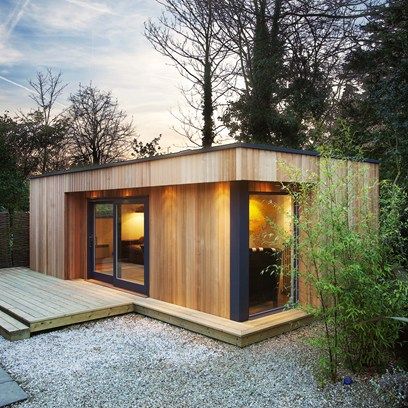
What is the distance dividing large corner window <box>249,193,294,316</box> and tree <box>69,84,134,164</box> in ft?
43.0

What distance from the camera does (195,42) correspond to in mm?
13234

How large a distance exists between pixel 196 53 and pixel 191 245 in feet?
32.3

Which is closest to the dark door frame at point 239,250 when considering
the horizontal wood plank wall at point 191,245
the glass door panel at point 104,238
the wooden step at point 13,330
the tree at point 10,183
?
the horizontal wood plank wall at point 191,245

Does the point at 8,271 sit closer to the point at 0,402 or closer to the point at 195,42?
the point at 0,402

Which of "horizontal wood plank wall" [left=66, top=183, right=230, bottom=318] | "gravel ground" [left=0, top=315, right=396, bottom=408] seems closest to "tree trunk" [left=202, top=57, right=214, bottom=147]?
"horizontal wood plank wall" [left=66, top=183, right=230, bottom=318]

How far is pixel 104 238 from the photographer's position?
7270 mm

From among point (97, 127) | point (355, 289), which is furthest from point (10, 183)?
point (355, 289)

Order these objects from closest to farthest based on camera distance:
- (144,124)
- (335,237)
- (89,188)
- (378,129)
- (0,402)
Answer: (0,402) → (335,237) → (89,188) → (378,129) → (144,124)

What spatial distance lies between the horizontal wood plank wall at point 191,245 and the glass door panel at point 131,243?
26 cm

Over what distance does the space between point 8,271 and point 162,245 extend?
15.7 ft

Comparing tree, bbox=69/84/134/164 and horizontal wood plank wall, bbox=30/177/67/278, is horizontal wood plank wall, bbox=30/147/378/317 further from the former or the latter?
tree, bbox=69/84/134/164

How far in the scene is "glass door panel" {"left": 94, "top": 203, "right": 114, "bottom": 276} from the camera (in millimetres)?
7051

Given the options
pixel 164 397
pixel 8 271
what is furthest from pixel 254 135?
pixel 164 397

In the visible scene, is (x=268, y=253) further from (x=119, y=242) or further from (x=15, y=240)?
(x=15, y=240)
